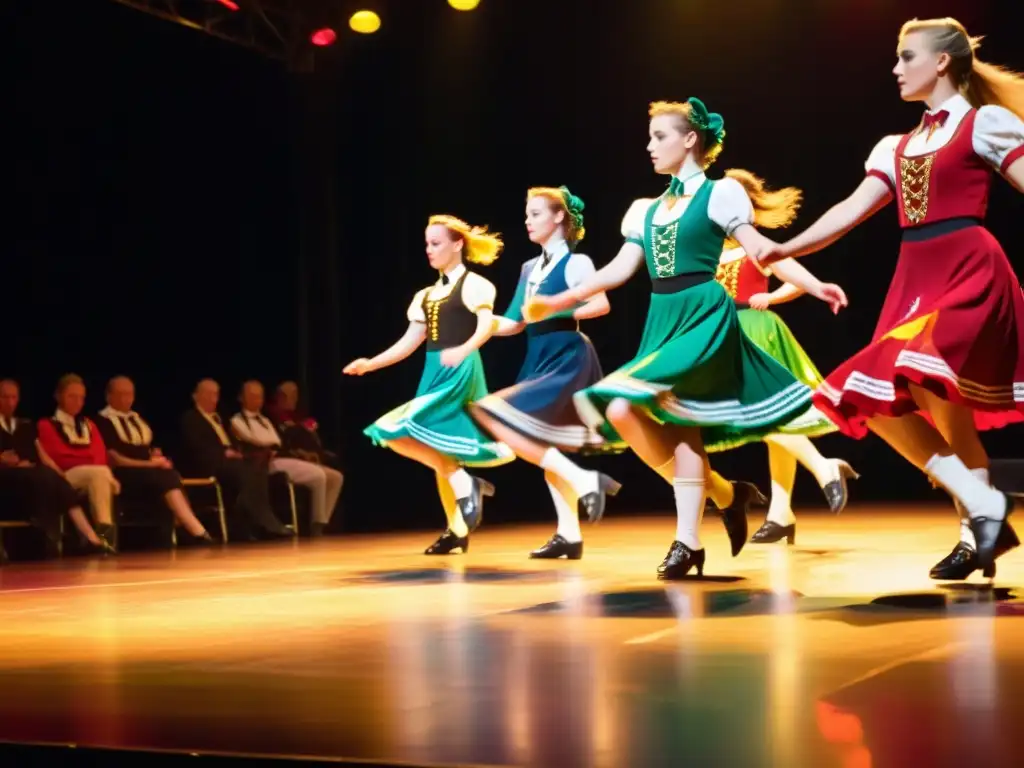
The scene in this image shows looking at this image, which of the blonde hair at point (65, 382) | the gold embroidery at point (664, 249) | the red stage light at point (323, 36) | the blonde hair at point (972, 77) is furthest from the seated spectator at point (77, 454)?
the blonde hair at point (972, 77)

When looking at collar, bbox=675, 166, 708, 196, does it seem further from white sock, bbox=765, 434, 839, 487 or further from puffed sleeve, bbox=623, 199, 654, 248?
white sock, bbox=765, 434, 839, 487

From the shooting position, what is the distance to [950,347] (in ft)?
11.3

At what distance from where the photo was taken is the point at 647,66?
9.30 meters

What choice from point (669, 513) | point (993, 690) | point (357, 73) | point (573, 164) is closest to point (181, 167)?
point (357, 73)

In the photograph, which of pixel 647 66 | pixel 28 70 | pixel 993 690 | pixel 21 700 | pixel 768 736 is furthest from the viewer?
pixel 647 66

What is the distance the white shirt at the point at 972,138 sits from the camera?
352 cm

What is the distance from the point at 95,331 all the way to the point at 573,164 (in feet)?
10.9

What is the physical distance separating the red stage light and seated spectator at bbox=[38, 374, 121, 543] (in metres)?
2.93

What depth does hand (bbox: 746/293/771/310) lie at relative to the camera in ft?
18.5

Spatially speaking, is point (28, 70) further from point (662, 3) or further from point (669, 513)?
point (669, 513)

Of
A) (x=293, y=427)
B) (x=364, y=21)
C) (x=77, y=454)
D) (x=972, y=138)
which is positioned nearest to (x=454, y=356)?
(x=972, y=138)

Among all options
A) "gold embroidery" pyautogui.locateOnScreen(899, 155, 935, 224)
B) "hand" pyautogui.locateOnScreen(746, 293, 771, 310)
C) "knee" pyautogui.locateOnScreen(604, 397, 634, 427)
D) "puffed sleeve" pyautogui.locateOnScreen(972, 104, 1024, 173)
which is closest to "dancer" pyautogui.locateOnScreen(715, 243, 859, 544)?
"hand" pyautogui.locateOnScreen(746, 293, 771, 310)

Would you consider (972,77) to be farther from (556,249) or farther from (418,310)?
(418,310)

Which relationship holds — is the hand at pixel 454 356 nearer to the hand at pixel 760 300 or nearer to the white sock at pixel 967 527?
the hand at pixel 760 300
